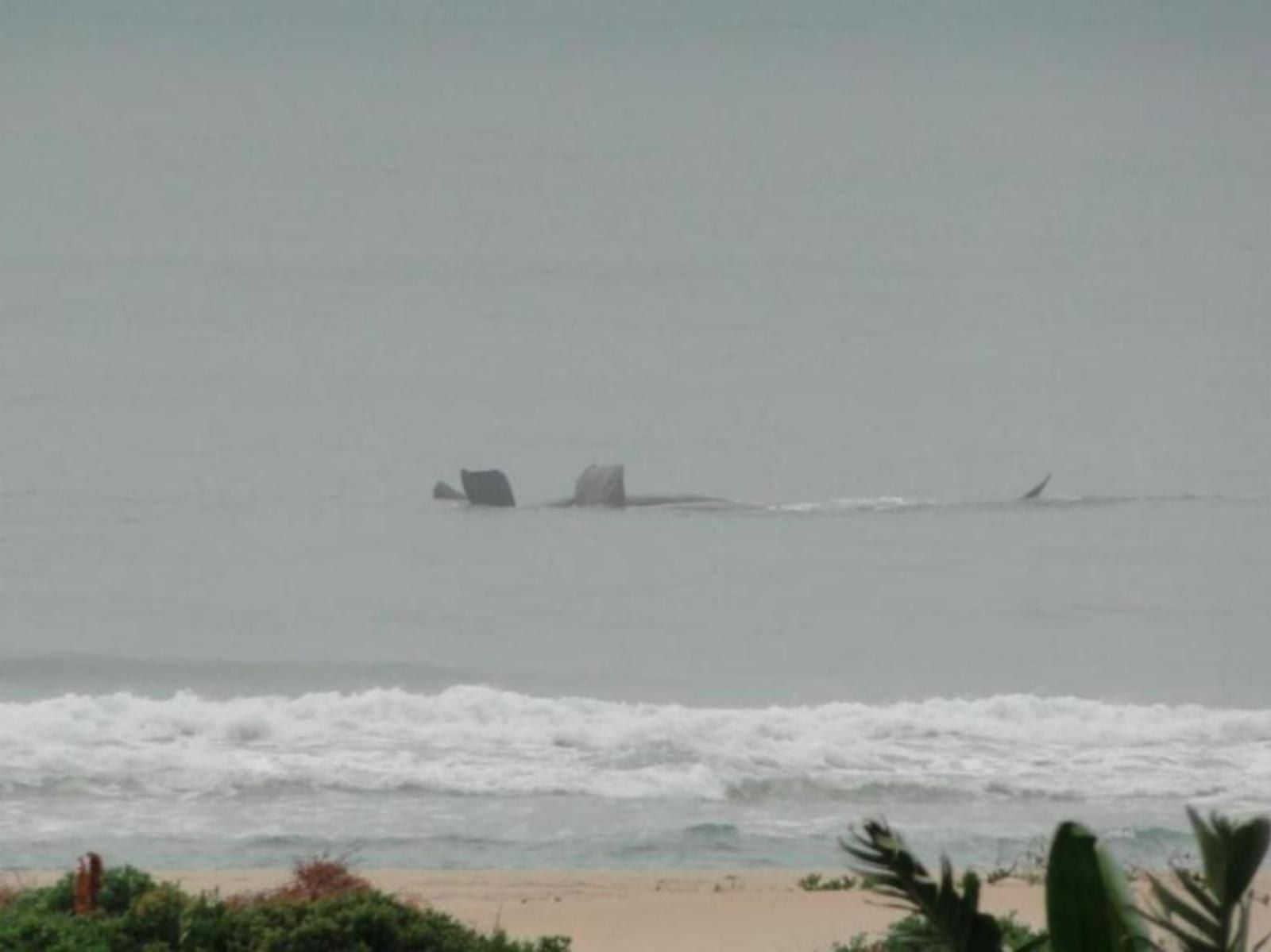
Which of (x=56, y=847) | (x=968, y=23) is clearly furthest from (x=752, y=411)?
(x=56, y=847)

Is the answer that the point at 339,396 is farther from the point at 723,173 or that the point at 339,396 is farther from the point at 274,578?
the point at 723,173

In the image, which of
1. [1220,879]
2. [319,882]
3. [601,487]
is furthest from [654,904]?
[601,487]

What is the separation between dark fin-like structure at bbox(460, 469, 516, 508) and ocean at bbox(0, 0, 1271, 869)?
0.08m

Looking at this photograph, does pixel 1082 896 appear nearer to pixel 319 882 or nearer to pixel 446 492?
pixel 319 882

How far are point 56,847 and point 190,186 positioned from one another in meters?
4.75

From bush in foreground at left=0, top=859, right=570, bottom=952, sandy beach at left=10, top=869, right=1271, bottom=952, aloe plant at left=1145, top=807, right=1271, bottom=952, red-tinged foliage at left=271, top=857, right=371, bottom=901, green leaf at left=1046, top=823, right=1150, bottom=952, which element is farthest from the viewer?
sandy beach at left=10, top=869, right=1271, bottom=952

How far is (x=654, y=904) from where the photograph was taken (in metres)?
7.77

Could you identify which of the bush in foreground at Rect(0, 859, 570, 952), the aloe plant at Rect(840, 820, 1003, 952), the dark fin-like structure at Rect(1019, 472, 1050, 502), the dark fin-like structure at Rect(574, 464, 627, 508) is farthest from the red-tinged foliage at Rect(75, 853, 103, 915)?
the dark fin-like structure at Rect(1019, 472, 1050, 502)

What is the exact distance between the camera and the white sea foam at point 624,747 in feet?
36.9

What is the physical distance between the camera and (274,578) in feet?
43.4

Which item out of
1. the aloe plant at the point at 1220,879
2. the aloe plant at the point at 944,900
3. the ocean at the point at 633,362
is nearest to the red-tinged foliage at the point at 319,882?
the aloe plant at the point at 944,900

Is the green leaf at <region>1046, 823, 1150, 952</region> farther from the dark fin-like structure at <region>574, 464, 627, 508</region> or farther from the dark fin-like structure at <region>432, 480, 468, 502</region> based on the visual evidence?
the dark fin-like structure at <region>432, 480, 468, 502</region>

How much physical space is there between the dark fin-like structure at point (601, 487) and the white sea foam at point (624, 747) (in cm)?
134

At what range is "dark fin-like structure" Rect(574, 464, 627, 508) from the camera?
1327 cm
